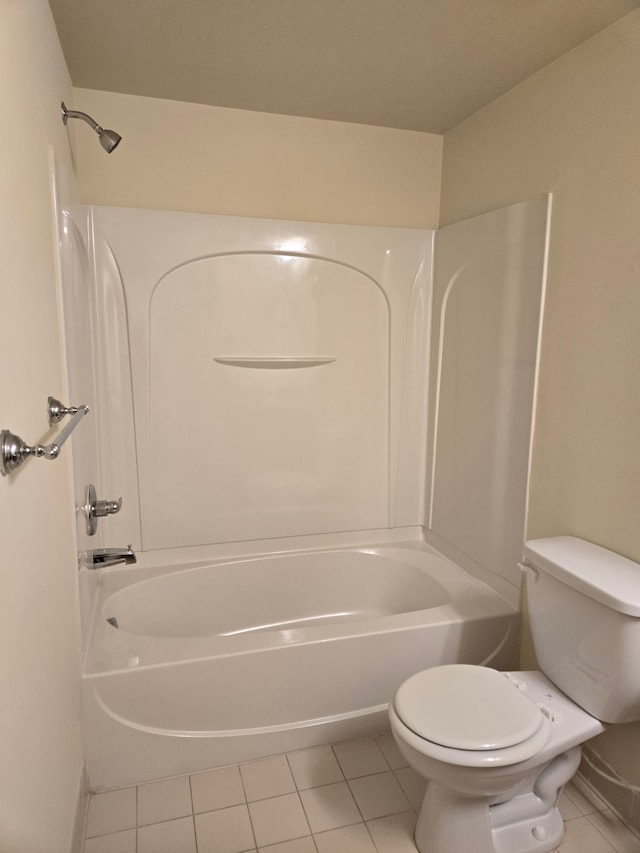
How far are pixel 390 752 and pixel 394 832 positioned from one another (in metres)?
0.30

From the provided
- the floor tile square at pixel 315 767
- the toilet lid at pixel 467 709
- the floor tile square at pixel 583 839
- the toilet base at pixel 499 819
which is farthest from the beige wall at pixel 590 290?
the floor tile square at pixel 315 767

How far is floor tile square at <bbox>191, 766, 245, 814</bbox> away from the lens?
167 cm

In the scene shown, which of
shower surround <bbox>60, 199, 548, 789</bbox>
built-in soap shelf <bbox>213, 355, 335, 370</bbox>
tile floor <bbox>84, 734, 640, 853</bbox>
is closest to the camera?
tile floor <bbox>84, 734, 640, 853</bbox>

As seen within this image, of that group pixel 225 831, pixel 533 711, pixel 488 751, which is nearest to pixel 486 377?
pixel 533 711

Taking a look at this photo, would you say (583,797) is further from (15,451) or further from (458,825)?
(15,451)

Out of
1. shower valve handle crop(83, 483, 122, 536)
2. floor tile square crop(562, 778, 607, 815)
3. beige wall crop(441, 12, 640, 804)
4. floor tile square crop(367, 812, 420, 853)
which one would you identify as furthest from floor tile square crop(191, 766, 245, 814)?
beige wall crop(441, 12, 640, 804)

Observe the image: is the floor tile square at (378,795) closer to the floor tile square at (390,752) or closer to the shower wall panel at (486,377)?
the floor tile square at (390,752)

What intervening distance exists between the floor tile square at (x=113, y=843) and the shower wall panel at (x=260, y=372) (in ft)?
3.23

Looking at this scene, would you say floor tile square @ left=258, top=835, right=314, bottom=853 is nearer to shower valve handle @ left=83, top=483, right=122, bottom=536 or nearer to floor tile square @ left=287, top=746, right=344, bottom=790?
floor tile square @ left=287, top=746, right=344, bottom=790

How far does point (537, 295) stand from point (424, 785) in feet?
5.31

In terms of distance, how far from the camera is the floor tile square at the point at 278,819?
1.57m

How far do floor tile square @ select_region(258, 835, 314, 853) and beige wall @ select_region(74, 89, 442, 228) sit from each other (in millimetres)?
2144

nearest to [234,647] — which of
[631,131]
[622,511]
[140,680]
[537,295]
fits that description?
[140,680]

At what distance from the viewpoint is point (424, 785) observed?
1.75 m
